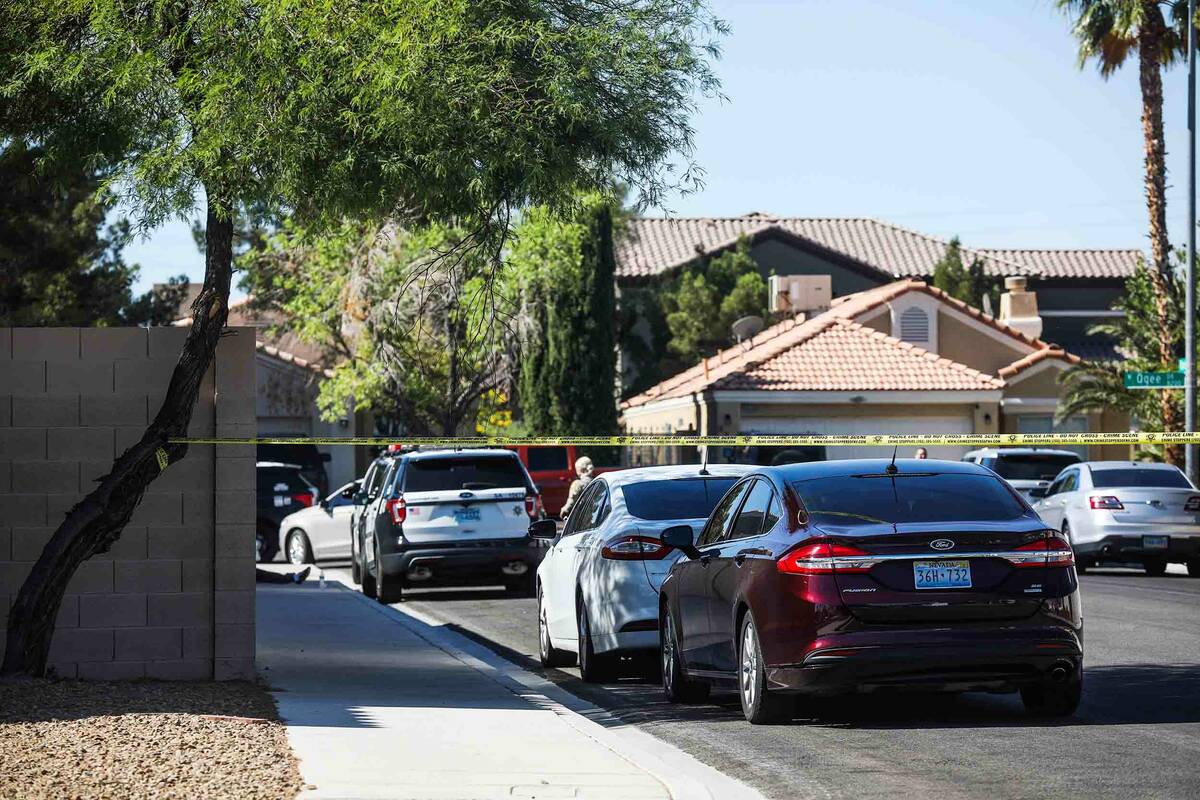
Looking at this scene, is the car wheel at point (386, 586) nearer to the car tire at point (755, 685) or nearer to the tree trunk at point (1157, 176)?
the car tire at point (755, 685)

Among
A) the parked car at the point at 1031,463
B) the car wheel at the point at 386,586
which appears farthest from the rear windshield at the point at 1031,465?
the car wheel at the point at 386,586

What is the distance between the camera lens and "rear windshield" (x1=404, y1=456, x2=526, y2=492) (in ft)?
77.3

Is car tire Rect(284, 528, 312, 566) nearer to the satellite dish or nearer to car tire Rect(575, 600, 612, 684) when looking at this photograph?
car tire Rect(575, 600, 612, 684)

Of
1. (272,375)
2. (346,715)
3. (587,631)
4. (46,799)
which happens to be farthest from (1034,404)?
(46,799)

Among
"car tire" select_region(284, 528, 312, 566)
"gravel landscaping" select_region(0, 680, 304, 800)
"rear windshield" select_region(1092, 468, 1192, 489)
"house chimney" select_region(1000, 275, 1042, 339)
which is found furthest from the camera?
"house chimney" select_region(1000, 275, 1042, 339)

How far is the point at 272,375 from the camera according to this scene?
64688 mm

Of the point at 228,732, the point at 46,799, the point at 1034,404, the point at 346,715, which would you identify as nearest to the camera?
the point at 46,799

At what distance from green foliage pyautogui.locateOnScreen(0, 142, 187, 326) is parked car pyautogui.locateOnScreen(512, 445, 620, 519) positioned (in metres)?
9.53

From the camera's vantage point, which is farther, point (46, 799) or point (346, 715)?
point (346, 715)

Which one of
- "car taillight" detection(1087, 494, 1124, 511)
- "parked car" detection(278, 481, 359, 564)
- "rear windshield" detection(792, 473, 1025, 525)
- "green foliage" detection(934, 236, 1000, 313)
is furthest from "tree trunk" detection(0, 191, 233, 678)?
"green foliage" detection(934, 236, 1000, 313)

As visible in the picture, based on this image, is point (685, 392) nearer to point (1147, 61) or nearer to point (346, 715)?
point (1147, 61)

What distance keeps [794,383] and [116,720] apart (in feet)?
127

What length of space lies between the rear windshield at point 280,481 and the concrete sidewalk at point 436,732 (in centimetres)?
1886

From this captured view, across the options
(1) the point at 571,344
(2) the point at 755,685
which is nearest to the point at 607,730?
(2) the point at 755,685
